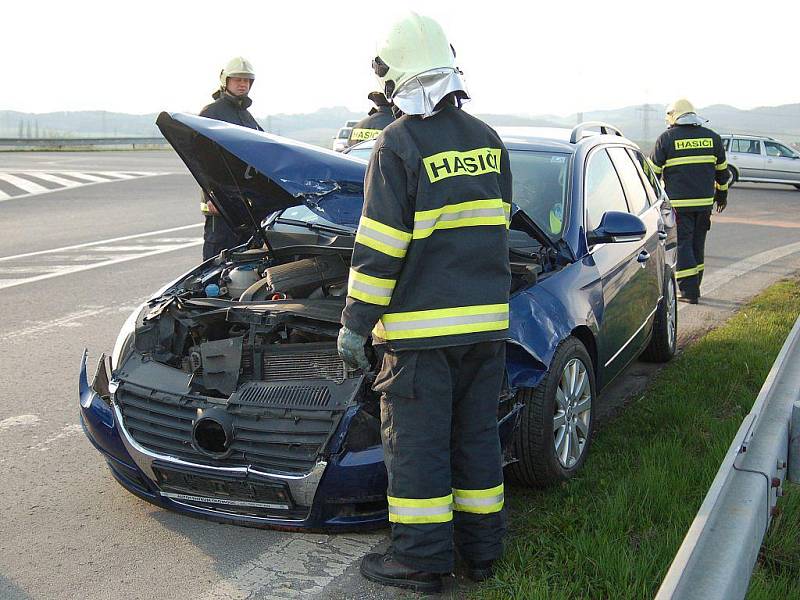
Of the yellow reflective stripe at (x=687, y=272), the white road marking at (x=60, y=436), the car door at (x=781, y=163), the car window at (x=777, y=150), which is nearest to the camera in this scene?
the white road marking at (x=60, y=436)

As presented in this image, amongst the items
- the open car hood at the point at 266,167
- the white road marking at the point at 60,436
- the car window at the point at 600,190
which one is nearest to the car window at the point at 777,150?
the car window at the point at 600,190

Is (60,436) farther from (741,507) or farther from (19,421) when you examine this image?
(741,507)

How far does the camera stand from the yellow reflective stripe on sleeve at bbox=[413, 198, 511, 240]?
3145 mm

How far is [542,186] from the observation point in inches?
199

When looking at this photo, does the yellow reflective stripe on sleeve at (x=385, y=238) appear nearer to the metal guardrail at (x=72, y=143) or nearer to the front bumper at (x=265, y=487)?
the front bumper at (x=265, y=487)

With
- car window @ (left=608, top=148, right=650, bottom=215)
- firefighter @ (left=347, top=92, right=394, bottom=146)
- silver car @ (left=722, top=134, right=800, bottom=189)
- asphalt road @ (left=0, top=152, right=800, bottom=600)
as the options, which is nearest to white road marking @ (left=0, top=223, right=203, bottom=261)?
asphalt road @ (left=0, top=152, right=800, bottom=600)

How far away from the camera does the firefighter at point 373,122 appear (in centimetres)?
846

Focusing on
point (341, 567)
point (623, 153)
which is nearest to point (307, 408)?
point (341, 567)

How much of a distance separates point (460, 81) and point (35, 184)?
18660 millimetres

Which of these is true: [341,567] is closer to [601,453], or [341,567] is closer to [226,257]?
[601,453]

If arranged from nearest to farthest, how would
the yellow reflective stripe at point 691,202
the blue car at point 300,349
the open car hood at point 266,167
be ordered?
the blue car at point 300,349, the open car hood at point 266,167, the yellow reflective stripe at point 691,202

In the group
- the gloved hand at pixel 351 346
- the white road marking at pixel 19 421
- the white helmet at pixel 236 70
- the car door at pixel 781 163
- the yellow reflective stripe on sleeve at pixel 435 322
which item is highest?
the car door at pixel 781 163

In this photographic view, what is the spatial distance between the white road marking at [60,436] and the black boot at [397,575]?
211cm

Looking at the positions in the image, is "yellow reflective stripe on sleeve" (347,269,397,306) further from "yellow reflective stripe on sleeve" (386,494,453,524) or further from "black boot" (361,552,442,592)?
"black boot" (361,552,442,592)
